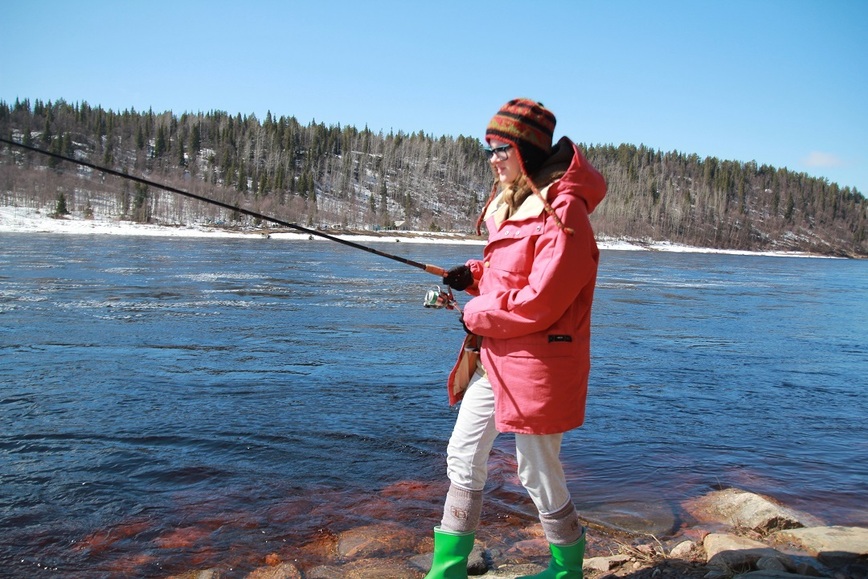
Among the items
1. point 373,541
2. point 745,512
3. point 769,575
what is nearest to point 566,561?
point 769,575

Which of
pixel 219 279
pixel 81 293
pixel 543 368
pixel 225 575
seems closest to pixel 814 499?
pixel 543 368

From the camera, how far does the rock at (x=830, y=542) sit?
389cm

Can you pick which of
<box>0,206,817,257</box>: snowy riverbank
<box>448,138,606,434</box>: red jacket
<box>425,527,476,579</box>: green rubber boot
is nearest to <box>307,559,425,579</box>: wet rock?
<box>425,527,476,579</box>: green rubber boot

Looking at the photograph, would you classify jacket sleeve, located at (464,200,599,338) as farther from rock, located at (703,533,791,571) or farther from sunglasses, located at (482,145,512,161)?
rock, located at (703,533,791,571)

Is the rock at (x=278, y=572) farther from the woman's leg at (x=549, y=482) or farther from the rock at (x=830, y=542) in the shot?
the rock at (x=830, y=542)

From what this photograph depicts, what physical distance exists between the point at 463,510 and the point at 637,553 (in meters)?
1.32

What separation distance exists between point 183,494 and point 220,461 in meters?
0.74

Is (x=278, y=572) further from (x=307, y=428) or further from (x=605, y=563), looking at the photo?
(x=307, y=428)

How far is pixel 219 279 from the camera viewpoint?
24.9m

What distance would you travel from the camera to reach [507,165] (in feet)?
10.7

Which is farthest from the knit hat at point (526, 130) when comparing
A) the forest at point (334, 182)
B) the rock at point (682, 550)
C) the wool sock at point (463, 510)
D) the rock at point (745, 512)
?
the forest at point (334, 182)

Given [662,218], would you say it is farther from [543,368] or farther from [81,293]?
[543,368]

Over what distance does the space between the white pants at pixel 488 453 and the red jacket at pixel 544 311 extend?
11 cm

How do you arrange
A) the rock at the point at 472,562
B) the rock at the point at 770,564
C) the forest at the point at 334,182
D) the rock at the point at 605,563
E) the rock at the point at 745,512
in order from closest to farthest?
1. the rock at the point at 770,564
2. the rock at the point at 605,563
3. the rock at the point at 472,562
4. the rock at the point at 745,512
5. the forest at the point at 334,182
